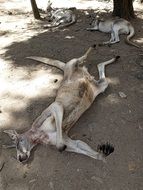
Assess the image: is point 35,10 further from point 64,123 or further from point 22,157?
point 22,157

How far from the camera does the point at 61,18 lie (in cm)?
914

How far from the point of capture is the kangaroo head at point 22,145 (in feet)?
13.9

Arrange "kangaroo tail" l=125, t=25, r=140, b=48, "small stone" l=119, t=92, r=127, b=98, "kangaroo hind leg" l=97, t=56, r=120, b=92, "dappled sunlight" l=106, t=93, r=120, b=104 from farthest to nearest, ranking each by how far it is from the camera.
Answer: "kangaroo tail" l=125, t=25, r=140, b=48 < "kangaroo hind leg" l=97, t=56, r=120, b=92 < "small stone" l=119, t=92, r=127, b=98 < "dappled sunlight" l=106, t=93, r=120, b=104

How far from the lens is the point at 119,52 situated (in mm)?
6871

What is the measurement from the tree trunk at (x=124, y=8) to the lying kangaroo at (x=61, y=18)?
1.14 meters

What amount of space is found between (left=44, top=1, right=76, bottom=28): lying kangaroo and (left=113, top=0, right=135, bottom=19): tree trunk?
3.73 feet

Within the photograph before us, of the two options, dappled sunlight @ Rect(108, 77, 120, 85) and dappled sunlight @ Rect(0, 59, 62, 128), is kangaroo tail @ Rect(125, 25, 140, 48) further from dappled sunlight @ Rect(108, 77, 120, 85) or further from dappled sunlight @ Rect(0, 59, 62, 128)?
dappled sunlight @ Rect(0, 59, 62, 128)

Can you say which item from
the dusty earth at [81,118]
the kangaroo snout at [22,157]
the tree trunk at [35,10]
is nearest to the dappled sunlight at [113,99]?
the dusty earth at [81,118]

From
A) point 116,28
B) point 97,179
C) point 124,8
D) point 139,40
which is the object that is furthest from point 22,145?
point 124,8

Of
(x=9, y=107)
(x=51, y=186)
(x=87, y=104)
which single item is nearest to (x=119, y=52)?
(x=87, y=104)

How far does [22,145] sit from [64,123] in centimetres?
61

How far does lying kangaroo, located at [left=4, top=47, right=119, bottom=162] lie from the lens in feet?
14.0

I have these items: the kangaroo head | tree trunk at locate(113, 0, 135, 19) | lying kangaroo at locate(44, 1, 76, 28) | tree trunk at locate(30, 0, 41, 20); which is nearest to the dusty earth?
the kangaroo head

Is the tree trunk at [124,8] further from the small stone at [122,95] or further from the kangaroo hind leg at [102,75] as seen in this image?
the small stone at [122,95]
